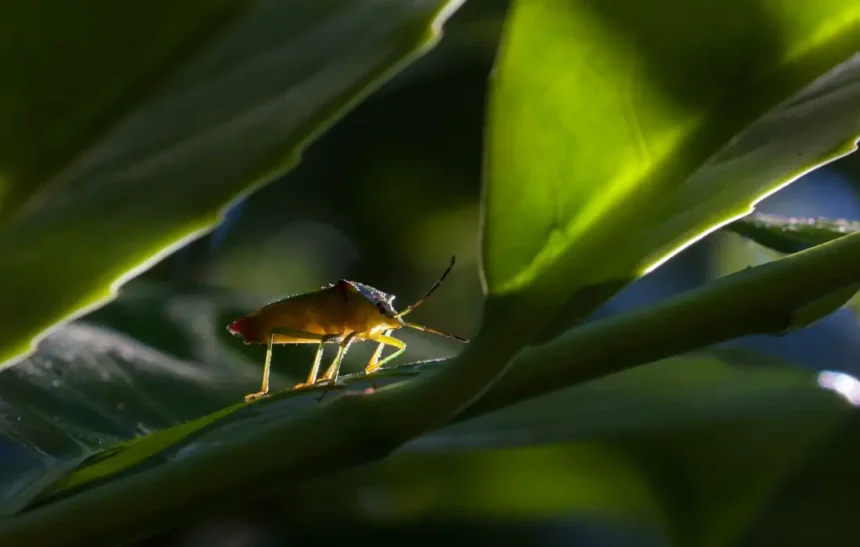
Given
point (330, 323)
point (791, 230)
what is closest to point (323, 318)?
point (330, 323)

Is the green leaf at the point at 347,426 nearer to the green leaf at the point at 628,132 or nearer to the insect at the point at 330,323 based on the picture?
the green leaf at the point at 628,132

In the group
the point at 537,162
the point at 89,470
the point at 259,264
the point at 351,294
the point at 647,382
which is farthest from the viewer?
the point at 259,264

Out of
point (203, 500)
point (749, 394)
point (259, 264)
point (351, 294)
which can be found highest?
point (259, 264)

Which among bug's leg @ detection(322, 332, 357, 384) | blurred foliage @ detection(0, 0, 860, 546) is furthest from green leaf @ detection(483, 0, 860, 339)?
bug's leg @ detection(322, 332, 357, 384)

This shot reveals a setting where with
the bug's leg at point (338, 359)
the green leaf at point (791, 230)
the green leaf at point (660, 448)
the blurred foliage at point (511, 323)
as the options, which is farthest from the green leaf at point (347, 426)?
the bug's leg at point (338, 359)

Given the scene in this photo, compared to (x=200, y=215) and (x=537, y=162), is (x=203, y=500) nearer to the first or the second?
(x=200, y=215)

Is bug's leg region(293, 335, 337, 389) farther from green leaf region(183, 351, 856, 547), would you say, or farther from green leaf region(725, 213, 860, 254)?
green leaf region(725, 213, 860, 254)

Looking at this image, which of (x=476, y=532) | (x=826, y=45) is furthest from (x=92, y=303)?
(x=476, y=532)
